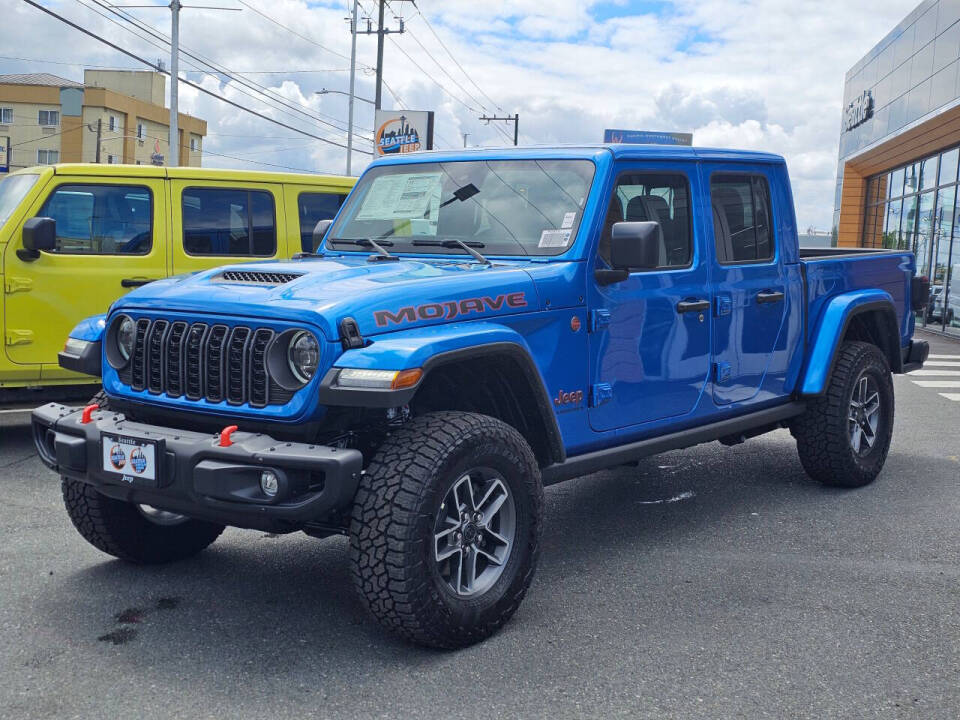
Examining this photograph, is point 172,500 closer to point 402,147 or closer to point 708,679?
point 708,679

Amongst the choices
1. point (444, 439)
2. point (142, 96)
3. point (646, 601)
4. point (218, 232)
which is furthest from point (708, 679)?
point (142, 96)

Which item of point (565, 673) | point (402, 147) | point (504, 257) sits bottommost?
point (565, 673)

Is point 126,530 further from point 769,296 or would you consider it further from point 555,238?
point 769,296

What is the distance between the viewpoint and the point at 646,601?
461 cm

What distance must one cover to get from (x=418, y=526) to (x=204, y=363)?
1032 mm

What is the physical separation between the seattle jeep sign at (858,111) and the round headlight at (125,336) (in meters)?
27.5

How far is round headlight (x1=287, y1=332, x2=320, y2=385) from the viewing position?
12.6 ft

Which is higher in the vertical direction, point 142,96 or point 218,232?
point 142,96

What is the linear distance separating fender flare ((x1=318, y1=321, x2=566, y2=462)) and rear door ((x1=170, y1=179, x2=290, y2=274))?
446 cm

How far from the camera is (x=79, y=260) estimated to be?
25.2ft

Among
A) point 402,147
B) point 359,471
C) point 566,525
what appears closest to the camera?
point 359,471

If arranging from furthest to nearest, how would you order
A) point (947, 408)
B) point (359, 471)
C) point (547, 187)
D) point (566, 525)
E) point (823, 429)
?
point (947, 408)
point (823, 429)
point (566, 525)
point (547, 187)
point (359, 471)

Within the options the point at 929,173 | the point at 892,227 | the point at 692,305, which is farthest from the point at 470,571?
the point at 892,227

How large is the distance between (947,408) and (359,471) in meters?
8.83
